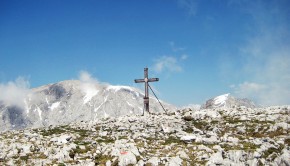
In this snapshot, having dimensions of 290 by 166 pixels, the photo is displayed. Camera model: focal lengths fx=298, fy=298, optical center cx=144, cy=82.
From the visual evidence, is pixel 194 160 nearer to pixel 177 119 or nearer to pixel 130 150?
pixel 130 150

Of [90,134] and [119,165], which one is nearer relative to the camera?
[119,165]

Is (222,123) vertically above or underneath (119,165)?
above

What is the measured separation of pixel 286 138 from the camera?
38.6m

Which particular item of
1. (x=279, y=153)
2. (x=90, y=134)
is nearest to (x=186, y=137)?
(x=279, y=153)

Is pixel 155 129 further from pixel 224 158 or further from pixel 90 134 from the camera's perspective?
pixel 224 158

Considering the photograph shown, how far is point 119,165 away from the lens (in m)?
30.8

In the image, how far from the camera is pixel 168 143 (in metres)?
40.3

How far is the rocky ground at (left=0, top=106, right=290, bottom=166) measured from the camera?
1249 inches

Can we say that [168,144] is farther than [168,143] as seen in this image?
No

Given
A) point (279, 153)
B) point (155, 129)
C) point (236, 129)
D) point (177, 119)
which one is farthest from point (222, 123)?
point (279, 153)

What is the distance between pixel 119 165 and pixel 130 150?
284 cm

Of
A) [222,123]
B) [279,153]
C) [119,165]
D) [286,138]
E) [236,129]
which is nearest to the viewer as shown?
[119,165]

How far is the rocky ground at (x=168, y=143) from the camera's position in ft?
104

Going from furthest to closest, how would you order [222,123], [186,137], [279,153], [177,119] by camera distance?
[177,119] → [222,123] → [186,137] → [279,153]
